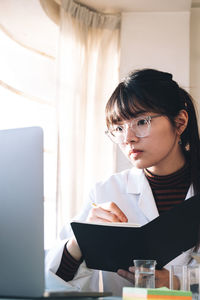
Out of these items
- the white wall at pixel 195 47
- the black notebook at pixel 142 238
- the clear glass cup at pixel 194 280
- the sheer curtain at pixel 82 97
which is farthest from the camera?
the white wall at pixel 195 47

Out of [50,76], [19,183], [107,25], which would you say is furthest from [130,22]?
[19,183]

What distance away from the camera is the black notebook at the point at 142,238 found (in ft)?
4.10

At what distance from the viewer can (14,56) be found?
287 cm

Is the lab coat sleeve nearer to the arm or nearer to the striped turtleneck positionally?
the arm

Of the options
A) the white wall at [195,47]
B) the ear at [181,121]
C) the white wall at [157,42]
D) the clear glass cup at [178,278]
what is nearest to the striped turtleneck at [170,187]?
the ear at [181,121]

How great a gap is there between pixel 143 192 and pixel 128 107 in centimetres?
38

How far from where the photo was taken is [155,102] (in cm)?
176

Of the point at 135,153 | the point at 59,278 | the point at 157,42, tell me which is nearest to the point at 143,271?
the point at 59,278

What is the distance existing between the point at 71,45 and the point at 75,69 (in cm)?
18

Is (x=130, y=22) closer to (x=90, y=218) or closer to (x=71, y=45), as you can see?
(x=71, y=45)

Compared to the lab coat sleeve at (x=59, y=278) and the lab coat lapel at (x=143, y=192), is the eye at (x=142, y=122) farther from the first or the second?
the lab coat sleeve at (x=59, y=278)

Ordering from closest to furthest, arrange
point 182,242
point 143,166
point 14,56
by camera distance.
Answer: point 182,242
point 143,166
point 14,56

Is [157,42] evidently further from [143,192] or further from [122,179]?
[143,192]

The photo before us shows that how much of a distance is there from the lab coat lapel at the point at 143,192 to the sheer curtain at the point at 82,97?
1.06m
